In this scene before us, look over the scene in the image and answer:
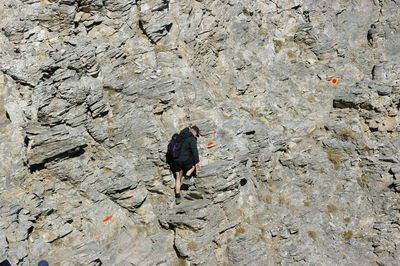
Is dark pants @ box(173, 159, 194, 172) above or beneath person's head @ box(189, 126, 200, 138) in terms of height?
beneath

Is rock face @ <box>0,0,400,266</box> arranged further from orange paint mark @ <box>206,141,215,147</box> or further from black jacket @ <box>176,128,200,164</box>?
black jacket @ <box>176,128,200,164</box>

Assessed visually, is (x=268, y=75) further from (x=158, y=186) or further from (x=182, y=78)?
A: (x=158, y=186)

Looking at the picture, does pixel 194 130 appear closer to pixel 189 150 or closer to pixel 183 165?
pixel 189 150

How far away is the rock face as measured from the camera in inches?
582

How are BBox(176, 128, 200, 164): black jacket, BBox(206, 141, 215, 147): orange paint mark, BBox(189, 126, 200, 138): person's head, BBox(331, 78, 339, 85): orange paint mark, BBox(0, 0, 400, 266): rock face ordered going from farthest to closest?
BBox(331, 78, 339, 85): orange paint mark, BBox(206, 141, 215, 147): orange paint mark, BBox(189, 126, 200, 138): person's head, BBox(176, 128, 200, 164): black jacket, BBox(0, 0, 400, 266): rock face

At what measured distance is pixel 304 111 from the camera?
74.0 ft

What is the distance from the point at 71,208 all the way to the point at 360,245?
45.5ft

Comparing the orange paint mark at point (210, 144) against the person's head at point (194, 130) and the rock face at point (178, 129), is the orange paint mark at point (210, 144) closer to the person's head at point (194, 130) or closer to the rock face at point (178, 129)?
the rock face at point (178, 129)

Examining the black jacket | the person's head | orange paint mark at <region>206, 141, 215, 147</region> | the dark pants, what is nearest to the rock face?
orange paint mark at <region>206, 141, 215, 147</region>

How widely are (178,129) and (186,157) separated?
76.0 inches

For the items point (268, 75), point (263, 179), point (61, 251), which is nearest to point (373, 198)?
point (263, 179)

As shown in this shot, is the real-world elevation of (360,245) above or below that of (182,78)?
below

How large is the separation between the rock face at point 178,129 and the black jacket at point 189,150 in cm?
89

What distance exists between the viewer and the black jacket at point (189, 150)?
1592 cm
